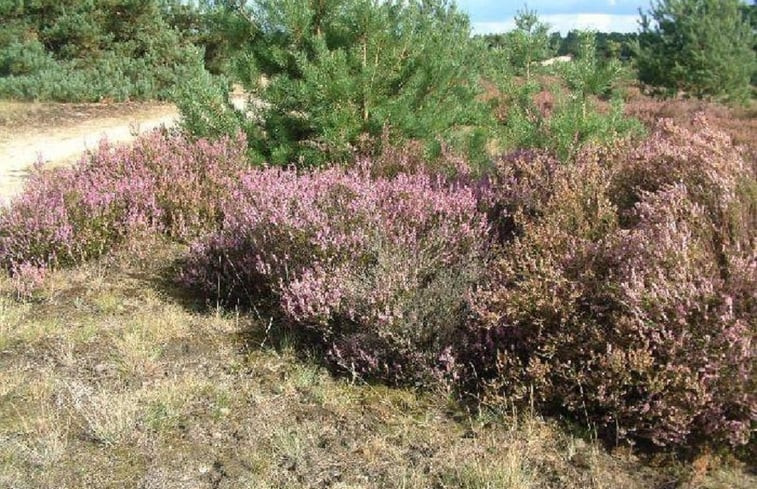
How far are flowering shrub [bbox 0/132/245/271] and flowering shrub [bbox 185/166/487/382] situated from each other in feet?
2.41

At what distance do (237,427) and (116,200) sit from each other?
3.07 m

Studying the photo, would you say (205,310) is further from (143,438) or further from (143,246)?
(143,438)

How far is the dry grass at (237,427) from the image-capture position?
3.01 metres

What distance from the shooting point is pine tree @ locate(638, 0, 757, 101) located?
19750 millimetres

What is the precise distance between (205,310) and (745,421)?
329cm

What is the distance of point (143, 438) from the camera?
3.23 m

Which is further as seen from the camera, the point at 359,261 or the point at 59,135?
the point at 59,135

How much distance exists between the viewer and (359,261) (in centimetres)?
424

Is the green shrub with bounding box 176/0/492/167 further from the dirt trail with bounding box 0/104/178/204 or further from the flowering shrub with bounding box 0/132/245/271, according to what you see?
the dirt trail with bounding box 0/104/178/204

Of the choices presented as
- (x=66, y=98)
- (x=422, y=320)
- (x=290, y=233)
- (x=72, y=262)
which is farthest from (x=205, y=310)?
(x=66, y=98)

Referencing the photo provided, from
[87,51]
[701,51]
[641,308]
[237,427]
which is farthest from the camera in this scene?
[701,51]

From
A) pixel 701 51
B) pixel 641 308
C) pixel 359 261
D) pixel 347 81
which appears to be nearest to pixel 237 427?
pixel 359 261

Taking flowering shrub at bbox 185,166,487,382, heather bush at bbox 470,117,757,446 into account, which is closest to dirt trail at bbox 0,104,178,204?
flowering shrub at bbox 185,166,487,382

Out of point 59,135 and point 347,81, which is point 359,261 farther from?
point 59,135
